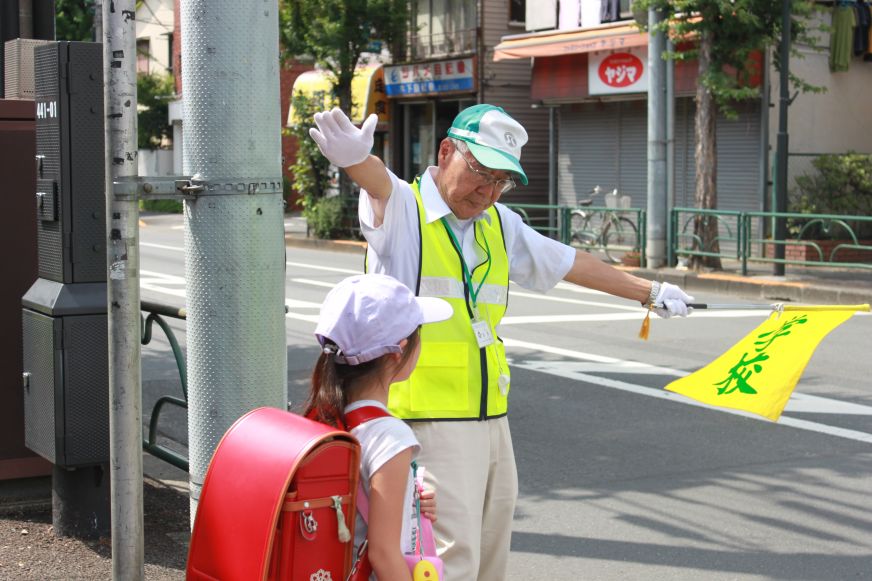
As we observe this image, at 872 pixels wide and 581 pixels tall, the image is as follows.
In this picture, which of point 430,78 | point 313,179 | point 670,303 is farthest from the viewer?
point 430,78

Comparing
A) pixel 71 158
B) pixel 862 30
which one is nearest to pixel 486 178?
pixel 71 158

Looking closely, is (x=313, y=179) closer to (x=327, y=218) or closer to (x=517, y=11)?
(x=327, y=218)

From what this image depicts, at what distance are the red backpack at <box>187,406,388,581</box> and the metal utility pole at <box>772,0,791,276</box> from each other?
15.9m

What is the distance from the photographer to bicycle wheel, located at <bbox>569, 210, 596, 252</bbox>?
70.5 ft

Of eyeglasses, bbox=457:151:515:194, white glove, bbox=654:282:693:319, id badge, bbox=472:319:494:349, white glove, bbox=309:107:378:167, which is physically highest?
white glove, bbox=309:107:378:167

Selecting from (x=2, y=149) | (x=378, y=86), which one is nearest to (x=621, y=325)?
(x=2, y=149)

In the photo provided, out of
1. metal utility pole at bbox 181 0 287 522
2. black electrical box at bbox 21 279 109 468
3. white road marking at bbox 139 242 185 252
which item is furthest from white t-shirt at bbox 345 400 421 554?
white road marking at bbox 139 242 185 252

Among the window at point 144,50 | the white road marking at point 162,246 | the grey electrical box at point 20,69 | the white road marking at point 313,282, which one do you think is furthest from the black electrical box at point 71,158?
the window at point 144,50

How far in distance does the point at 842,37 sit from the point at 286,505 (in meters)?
21.6

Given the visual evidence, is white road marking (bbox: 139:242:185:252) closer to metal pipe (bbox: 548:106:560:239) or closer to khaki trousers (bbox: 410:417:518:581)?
metal pipe (bbox: 548:106:560:239)

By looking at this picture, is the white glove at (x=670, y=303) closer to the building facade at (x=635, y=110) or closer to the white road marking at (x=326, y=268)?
the white road marking at (x=326, y=268)

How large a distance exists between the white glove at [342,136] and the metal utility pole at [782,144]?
50.1 ft

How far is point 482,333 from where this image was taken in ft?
12.1

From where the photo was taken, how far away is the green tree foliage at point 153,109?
145ft
